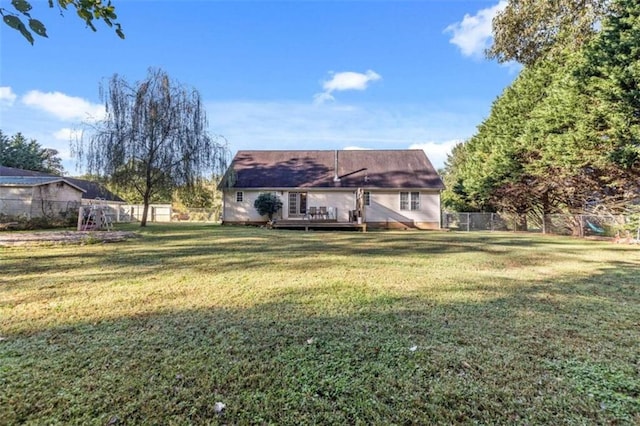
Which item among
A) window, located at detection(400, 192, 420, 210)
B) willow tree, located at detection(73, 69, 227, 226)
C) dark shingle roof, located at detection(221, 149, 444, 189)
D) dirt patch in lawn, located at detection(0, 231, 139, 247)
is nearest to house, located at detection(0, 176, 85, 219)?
willow tree, located at detection(73, 69, 227, 226)

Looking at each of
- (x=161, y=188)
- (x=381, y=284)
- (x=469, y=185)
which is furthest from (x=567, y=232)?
(x=161, y=188)

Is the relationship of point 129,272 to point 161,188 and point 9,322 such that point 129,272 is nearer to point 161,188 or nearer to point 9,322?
point 9,322

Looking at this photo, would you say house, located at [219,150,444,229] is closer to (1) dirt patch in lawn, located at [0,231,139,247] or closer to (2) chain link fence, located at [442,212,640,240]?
(2) chain link fence, located at [442,212,640,240]

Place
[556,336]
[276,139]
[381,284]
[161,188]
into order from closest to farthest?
[556,336] < [381,284] < [161,188] < [276,139]

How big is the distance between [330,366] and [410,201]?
17.8 metres

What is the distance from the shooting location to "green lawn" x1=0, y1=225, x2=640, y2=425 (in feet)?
6.47

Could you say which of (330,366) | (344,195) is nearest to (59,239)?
(330,366)

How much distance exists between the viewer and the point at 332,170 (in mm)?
20766

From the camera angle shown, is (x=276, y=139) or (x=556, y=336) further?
(x=276, y=139)

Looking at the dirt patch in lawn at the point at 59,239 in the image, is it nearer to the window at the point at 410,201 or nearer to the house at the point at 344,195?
the house at the point at 344,195

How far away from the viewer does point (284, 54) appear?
15070mm

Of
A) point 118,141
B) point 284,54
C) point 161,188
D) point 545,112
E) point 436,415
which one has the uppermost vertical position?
point 284,54

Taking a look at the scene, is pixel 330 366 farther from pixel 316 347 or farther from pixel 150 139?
pixel 150 139

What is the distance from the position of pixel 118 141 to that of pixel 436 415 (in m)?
16.5
